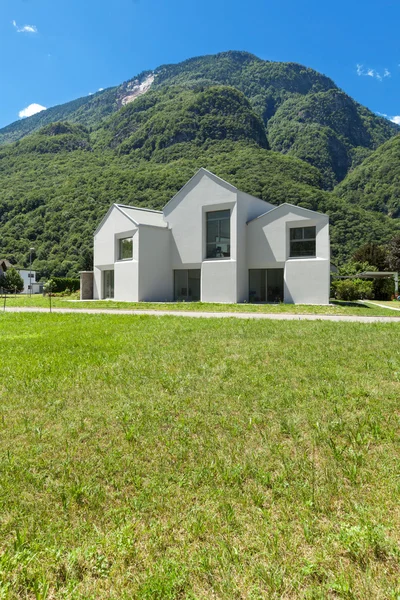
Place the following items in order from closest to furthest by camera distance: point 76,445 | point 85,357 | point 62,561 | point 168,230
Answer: point 62,561, point 76,445, point 85,357, point 168,230

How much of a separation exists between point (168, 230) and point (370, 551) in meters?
30.1

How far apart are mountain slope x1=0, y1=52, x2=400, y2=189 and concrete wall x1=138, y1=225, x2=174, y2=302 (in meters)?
73.2

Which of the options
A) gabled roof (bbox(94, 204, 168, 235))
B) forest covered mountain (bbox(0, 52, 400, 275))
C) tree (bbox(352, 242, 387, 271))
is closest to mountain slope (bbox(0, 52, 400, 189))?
forest covered mountain (bbox(0, 52, 400, 275))

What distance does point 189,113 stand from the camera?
11075 cm

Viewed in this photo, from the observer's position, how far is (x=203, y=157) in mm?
91625

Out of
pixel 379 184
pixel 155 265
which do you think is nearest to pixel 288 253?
pixel 155 265

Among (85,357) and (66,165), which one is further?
(66,165)

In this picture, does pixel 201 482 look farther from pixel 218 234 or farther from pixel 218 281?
pixel 218 234

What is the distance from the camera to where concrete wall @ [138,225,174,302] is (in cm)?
2952

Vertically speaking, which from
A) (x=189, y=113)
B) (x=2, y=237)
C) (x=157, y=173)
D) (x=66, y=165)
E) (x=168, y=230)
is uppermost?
(x=189, y=113)

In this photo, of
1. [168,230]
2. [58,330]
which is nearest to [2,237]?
[168,230]

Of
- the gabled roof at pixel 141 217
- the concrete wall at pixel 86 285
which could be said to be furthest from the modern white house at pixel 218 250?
the concrete wall at pixel 86 285

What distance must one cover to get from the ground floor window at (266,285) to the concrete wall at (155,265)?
23.2 feet

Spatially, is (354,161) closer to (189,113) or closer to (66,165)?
(189,113)
